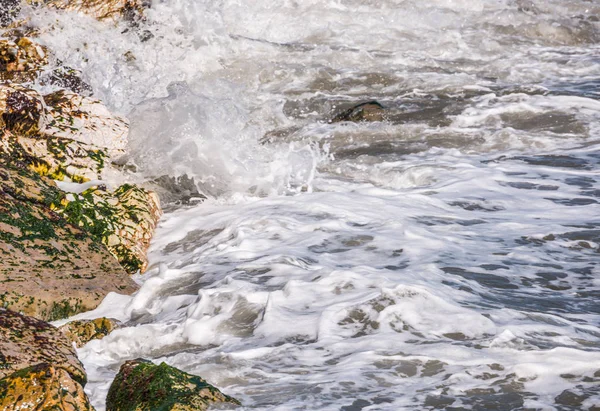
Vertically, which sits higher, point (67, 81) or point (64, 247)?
point (67, 81)

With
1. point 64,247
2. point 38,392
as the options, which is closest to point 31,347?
point 38,392

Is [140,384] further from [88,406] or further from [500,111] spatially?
[500,111]

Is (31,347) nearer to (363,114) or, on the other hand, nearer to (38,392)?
(38,392)

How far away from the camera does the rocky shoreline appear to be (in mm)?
3375

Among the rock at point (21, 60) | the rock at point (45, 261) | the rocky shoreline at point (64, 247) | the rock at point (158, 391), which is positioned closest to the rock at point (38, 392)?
the rocky shoreline at point (64, 247)

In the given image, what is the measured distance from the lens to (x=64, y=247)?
5.39 m

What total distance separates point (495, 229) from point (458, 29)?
9.80 meters

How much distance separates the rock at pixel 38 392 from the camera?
9.84 feet

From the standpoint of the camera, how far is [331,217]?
651 cm

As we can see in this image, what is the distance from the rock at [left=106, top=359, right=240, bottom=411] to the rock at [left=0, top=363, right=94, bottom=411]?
0.29 meters

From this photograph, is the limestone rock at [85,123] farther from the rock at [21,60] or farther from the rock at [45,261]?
the rock at [21,60]

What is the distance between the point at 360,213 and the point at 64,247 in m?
2.46

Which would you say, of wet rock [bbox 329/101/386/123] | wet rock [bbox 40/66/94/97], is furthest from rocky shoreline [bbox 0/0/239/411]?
wet rock [bbox 329/101/386/123]

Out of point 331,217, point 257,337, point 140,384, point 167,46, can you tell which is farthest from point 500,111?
A: point 140,384
